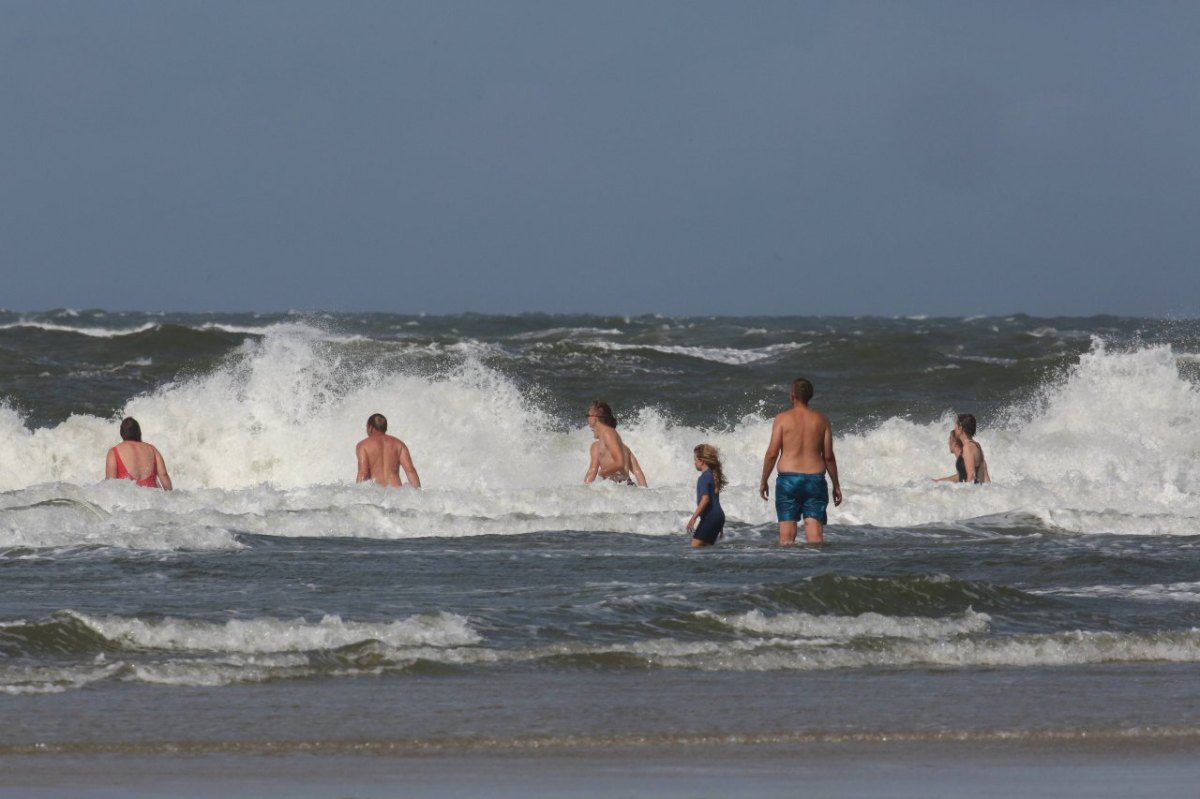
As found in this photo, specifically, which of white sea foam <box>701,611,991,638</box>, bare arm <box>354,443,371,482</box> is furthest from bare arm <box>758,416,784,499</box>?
bare arm <box>354,443,371,482</box>

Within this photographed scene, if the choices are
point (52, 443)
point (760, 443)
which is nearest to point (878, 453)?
point (760, 443)

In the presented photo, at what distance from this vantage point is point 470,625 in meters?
8.13

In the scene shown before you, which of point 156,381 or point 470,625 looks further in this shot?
point 156,381

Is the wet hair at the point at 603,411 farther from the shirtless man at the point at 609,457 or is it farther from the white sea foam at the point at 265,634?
the white sea foam at the point at 265,634

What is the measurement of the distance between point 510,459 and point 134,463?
5524 millimetres

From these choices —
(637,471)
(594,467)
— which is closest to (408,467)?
(594,467)

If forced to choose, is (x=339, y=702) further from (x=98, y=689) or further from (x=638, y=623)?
(x=638, y=623)

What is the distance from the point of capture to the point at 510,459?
1833cm

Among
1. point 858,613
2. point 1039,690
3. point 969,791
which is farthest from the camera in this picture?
point 858,613

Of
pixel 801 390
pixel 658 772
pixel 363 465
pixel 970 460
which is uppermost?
pixel 801 390

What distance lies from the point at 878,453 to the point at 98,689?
528 inches

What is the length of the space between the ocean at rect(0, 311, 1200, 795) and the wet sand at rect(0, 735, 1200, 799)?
99 millimetres

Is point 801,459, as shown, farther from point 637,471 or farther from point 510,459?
point 510,459

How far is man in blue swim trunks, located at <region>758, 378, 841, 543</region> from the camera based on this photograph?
11281mm
